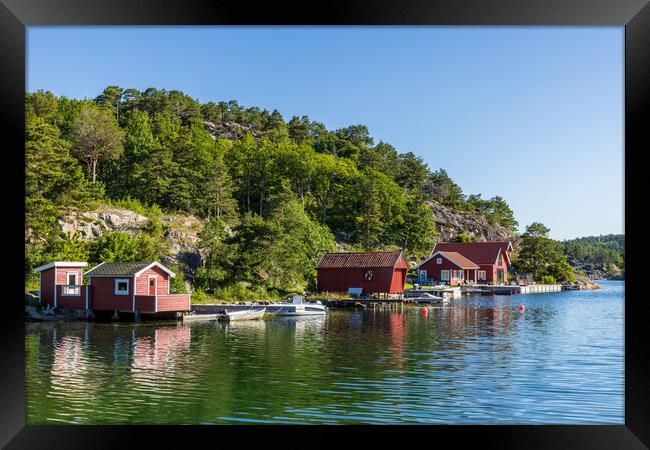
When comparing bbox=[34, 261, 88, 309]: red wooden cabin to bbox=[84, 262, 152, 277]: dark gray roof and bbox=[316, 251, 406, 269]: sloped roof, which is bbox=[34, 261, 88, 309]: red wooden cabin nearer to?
bbox=[84, 262, 152, 277]: dark gray roof

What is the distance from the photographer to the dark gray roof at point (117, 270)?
69.1 ft

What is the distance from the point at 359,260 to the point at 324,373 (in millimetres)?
21840

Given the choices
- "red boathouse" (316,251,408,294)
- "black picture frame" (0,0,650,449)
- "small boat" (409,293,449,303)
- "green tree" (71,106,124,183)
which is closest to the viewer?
"black picture frame" (0,0,650,449)

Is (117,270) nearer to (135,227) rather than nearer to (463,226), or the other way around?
(135,227)

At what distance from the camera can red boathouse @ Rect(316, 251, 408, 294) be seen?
32656mm

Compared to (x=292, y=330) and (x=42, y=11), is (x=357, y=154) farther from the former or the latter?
(x=42, y=11)

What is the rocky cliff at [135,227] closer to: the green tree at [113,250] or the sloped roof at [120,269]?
the green tree at [113,250]

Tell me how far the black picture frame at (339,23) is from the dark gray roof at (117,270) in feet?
50.9

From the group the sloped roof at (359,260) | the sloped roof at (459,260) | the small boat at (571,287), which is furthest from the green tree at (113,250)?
the small boat at (571,287)

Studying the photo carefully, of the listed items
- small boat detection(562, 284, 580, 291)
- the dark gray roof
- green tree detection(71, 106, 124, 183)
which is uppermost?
green tree detection(71, 106, 124, 183)

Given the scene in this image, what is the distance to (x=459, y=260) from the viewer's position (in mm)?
43875

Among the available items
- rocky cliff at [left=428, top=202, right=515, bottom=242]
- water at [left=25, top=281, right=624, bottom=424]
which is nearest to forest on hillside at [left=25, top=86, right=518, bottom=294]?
rocky cliff at [left=428, top=202, right=515, bottom=242]

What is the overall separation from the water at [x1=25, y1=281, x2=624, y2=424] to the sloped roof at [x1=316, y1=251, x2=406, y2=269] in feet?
38.0
